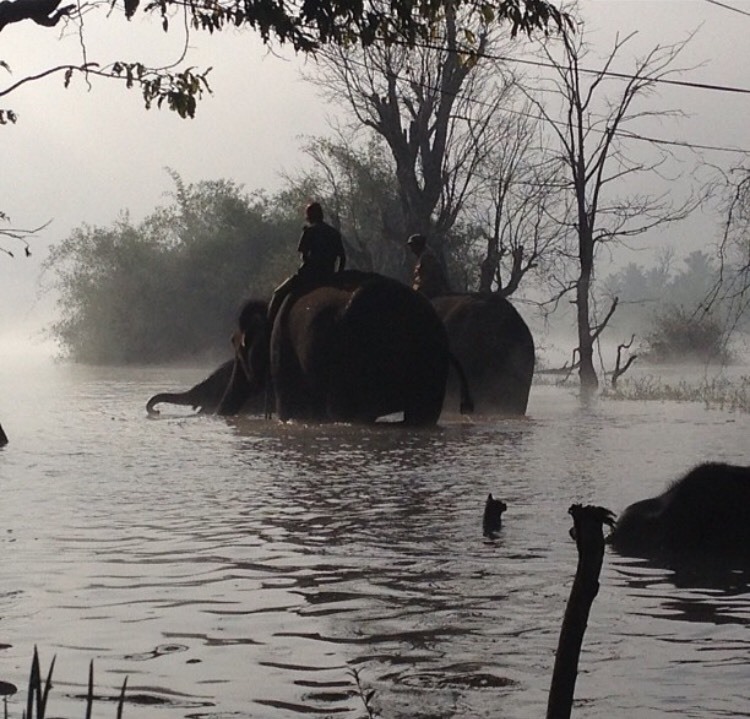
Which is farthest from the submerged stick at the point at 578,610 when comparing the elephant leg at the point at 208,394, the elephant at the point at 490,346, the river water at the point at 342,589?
the elephant leg at the point at 208,394

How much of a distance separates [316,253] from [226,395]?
2750 mm

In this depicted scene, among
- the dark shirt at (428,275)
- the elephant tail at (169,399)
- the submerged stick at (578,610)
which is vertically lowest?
the submerged stick at (578,610)

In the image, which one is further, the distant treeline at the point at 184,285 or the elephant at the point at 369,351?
the distant treeline at the point at 184,285

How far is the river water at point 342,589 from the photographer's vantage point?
5988 mm

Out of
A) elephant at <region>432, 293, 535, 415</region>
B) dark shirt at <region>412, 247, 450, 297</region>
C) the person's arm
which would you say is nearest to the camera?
the person's arm

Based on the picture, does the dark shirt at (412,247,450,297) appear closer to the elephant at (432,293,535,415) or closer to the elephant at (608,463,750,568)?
the elephant at (432,293,535,415)

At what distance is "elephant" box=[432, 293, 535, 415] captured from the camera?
22.3 meters

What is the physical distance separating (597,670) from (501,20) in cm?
519

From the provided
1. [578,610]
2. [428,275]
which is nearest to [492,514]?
[578,610]

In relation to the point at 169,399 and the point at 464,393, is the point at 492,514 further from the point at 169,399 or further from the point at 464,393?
the point at 169,399

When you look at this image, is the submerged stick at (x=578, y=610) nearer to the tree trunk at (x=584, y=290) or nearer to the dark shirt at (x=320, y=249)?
the dark shirt at (x=320, y=249)

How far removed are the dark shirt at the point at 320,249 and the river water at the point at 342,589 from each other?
4.17 metres

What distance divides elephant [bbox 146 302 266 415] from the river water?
522 cm

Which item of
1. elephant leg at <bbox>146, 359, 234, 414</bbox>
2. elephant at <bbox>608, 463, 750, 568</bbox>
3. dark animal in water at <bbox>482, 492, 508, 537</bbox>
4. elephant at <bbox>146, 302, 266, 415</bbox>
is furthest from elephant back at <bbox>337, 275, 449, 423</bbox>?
elephant at <bbox>608, 463, 750, 568</bbox>
